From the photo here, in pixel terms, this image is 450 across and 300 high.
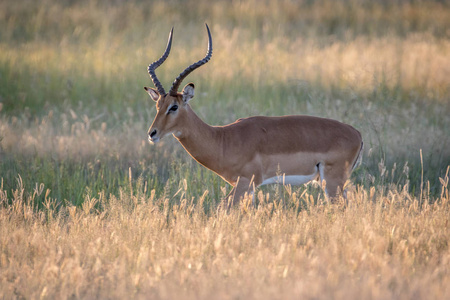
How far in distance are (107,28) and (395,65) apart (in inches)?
336

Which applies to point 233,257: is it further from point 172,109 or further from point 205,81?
point 205,81

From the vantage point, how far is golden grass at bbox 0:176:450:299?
187 inches

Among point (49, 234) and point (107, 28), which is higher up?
point (107, 28)

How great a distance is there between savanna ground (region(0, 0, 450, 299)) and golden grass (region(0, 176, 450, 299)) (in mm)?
21

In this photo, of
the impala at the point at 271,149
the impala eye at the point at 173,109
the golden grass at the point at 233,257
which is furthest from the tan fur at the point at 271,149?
the golden grass at the point at 233,257

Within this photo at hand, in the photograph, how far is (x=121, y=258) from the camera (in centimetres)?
567

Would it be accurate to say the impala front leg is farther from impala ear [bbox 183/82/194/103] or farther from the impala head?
impala ear [bbox 183/82/194/103]

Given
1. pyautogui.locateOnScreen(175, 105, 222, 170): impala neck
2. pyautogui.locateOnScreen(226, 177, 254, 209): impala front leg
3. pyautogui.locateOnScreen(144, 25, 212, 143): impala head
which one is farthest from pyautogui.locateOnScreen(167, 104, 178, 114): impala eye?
pyautogui.locateOnScreen(226, 177, 254, 209): impala front leg

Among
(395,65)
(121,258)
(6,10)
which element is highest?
(6,10)

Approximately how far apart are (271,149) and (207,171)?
1.60 m

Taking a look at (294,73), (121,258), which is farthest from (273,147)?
(294,73)

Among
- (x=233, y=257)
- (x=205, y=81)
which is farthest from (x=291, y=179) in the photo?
(x=205, y=81)

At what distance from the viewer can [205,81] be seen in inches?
603

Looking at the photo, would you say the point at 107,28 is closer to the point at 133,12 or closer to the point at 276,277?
the point at 133,12
